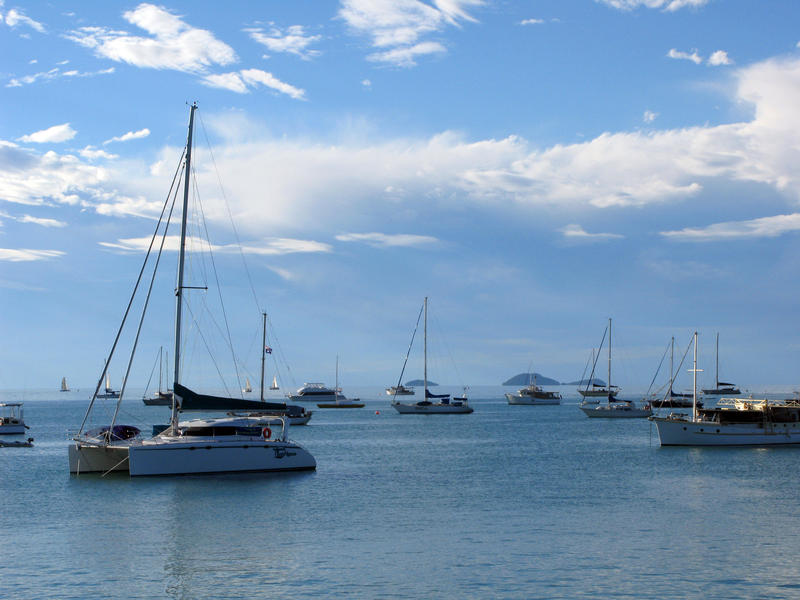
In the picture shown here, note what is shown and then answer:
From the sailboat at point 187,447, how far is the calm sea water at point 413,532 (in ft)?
3.39

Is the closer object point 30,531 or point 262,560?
point 262,560

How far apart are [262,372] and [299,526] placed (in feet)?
242

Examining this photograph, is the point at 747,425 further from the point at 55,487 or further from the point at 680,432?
the point at 55,487

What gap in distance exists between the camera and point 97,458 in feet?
153

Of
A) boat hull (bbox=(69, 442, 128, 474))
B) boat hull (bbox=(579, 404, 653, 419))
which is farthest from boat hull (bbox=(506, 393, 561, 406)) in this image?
boat hull (bbox=(69, 442, 128, 474))

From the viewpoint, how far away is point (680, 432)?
65250 mm

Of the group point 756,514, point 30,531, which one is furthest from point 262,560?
point 756,514

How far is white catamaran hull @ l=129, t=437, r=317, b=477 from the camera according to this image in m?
43.2

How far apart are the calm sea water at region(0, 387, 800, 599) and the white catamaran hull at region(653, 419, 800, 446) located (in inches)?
346

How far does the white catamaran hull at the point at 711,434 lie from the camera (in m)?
65.2

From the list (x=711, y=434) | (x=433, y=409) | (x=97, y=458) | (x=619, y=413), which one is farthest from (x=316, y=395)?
(x=97, y=458)

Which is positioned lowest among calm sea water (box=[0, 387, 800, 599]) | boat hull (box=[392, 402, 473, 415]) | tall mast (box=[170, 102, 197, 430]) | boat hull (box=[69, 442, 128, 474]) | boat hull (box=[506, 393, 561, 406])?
boat hull (box=[506, 393, 561, 406])

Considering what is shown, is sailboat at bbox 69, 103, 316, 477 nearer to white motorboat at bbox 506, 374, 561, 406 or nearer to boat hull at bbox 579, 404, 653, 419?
boat hull at bbox 579, 404, 653, 419

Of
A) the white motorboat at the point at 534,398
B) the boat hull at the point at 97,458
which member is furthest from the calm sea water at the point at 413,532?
the white motorboat at the point at 534,398
